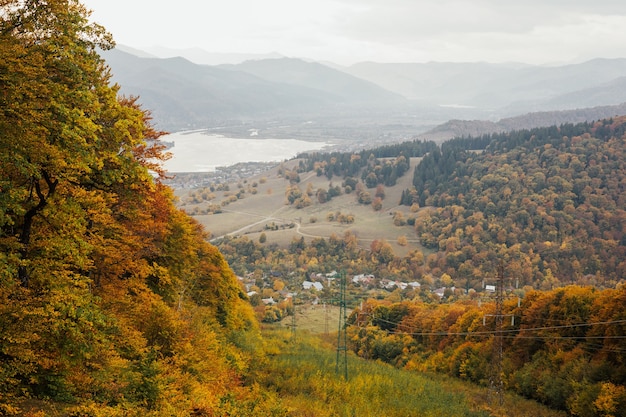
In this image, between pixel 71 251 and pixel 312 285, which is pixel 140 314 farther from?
pixel 312 285

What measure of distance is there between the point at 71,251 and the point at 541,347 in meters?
42.1

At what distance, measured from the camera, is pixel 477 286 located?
118m

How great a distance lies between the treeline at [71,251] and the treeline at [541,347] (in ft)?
82.1

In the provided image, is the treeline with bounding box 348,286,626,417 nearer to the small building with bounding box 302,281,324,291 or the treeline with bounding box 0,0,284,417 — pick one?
the treeline with bounding box 0,0,284,417

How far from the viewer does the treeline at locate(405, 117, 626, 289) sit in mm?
125625

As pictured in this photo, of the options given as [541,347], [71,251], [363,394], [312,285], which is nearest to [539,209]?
[312,285]

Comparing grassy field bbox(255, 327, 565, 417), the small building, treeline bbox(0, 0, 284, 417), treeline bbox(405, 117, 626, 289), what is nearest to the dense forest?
treeline bbox(0, 0, 284, 417)

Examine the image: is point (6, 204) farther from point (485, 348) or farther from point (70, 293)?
point (485, 348)

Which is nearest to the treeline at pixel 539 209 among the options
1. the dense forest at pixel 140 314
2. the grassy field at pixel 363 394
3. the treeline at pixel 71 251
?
the dense forest at pixel 140 314

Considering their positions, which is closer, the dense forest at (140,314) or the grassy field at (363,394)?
the dense forest at (140,314)

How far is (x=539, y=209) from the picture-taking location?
5728 inches

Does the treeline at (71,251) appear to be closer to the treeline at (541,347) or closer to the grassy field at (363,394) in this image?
the grassy field at (363,394)

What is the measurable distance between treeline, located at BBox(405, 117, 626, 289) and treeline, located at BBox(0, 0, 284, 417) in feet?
372

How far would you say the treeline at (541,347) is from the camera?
35438mm
